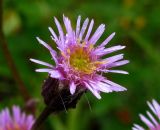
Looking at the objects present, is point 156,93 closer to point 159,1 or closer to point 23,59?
point 159,1

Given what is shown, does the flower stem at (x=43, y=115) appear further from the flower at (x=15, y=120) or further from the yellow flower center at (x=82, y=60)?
the flower at (x=15, y=120)

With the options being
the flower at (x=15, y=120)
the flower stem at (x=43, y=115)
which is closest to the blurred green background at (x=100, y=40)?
the flower at (x=15, y=120)

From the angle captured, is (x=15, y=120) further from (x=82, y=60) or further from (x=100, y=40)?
(x=100, y=40)

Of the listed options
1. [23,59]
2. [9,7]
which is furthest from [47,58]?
[9,7]

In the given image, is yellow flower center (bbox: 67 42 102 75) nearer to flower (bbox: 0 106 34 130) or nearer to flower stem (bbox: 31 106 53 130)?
flower stem (bbox: 31 106 53 130)

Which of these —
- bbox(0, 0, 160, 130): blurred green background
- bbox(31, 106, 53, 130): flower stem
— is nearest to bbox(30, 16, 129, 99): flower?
bbox(31, 106, 53, 130): flower stem
